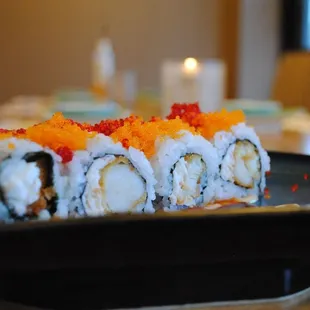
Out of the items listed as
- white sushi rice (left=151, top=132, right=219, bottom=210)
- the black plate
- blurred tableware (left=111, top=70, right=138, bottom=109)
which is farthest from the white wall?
the black plate

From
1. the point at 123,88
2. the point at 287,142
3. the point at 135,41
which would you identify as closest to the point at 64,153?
the point at 287,142

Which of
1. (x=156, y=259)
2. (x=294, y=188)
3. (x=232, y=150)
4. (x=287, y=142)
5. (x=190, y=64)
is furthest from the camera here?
(x=190, y=64)

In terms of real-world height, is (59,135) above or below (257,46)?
below

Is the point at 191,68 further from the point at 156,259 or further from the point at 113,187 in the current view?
the point at 156,259

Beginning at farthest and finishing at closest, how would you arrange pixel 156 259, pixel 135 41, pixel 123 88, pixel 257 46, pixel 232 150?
pixel 135 41 → pixel 257 46 → pixel 123 88 → pixel 232 150 → pixel 156 259

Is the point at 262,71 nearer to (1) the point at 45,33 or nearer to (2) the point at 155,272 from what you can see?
(1) the point at 45,33

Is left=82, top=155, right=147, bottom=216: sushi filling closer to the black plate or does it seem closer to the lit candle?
the black plate

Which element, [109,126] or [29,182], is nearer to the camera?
[29,182]
